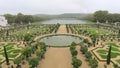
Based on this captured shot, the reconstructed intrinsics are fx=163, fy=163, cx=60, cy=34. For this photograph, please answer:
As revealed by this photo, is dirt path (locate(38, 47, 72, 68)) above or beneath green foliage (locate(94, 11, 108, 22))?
Answer: beneath

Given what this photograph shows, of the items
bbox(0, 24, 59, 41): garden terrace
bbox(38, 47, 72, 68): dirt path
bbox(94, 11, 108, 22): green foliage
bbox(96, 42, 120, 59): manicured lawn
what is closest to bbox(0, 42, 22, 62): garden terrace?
bbox(38, 47, 72, 68): dirt path

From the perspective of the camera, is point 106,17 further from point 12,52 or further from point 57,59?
point 12,52

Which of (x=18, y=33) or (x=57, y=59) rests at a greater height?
→ (x=18, y=33)

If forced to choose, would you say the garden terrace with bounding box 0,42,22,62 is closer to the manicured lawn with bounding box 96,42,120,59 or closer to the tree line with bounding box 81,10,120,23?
the manicured lawn with bounding box 96,42,120,59

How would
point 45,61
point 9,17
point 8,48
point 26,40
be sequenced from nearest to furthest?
point 45,61
point 8,48
point 26,40
point 9,17

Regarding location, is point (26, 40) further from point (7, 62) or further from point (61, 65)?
point (61, 65)

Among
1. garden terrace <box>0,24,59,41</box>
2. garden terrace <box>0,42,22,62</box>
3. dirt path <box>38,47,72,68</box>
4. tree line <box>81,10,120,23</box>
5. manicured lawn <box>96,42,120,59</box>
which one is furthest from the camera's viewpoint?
tree line <box>81,10,120,23</box>

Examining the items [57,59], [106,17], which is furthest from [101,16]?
[57,59]

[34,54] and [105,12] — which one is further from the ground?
[105,12]

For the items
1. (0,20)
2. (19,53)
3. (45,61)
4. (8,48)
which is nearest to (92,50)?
(45,61)
